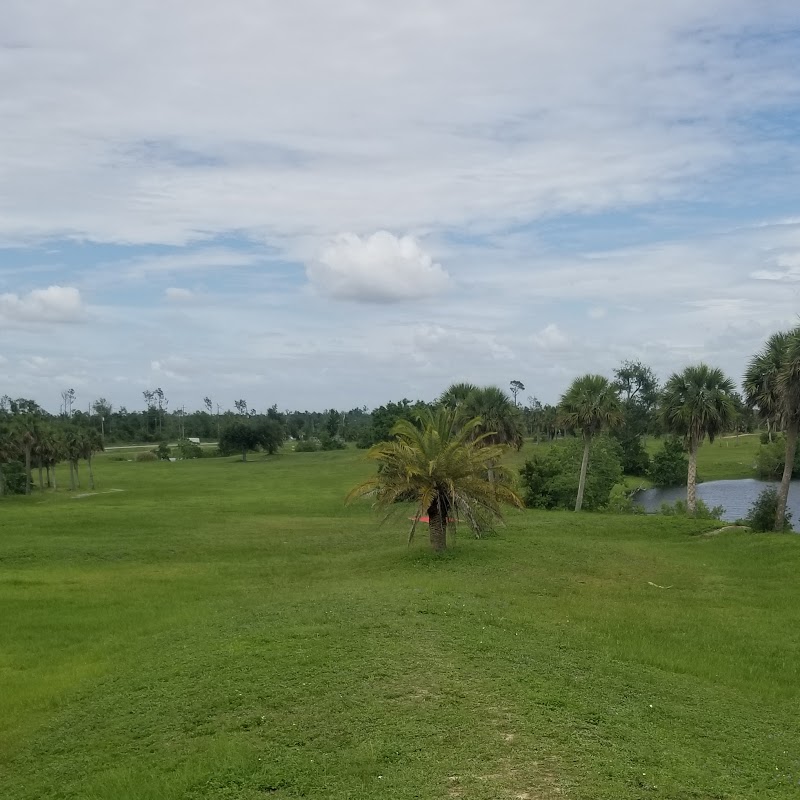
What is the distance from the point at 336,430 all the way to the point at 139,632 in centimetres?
15581

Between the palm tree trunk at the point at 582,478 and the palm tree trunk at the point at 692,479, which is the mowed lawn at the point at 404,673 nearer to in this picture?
the palm tree trunk at the point at 692,479

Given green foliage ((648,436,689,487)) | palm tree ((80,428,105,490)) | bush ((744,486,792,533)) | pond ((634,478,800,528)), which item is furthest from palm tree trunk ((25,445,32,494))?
green foliage ((648,436,689,487))

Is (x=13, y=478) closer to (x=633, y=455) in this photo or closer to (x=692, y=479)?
(x=692, y=479)

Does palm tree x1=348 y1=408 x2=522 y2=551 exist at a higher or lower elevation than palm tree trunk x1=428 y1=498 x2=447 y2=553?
higher

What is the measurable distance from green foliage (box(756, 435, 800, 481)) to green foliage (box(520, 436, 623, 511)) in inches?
1345

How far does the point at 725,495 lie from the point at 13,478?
74.7 m

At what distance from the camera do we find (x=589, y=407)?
54281 millimetres

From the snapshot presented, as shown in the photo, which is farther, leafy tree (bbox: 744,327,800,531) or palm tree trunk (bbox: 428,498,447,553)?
leafy tree (bbox: 744,327,800,531)

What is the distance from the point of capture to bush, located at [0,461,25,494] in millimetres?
81500

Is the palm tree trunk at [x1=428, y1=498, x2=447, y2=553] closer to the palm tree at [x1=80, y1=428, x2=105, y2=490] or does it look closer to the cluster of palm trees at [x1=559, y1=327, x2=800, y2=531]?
the cluster of palm trees at [x1=559, y1=327, x2=800, y2=531]

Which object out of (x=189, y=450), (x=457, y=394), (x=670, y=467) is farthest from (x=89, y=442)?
(x=670, y=467)

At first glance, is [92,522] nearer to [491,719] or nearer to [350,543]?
[350,543]

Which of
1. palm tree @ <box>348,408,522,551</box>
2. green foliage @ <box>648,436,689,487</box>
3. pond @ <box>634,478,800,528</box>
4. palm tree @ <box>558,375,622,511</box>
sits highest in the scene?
palm tree @ <box>558,375,622,511</box>

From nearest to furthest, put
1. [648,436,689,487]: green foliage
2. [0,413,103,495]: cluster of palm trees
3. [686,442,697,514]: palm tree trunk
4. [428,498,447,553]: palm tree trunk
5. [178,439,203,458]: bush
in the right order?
[428,498,447,553]: palm tree trunk < [686,442,697,514]: palm tree trunk < [0,413,103,495]: cluster of palm trees < [648,436,689,487]: green foliage < [178,439,203,458]: bush
